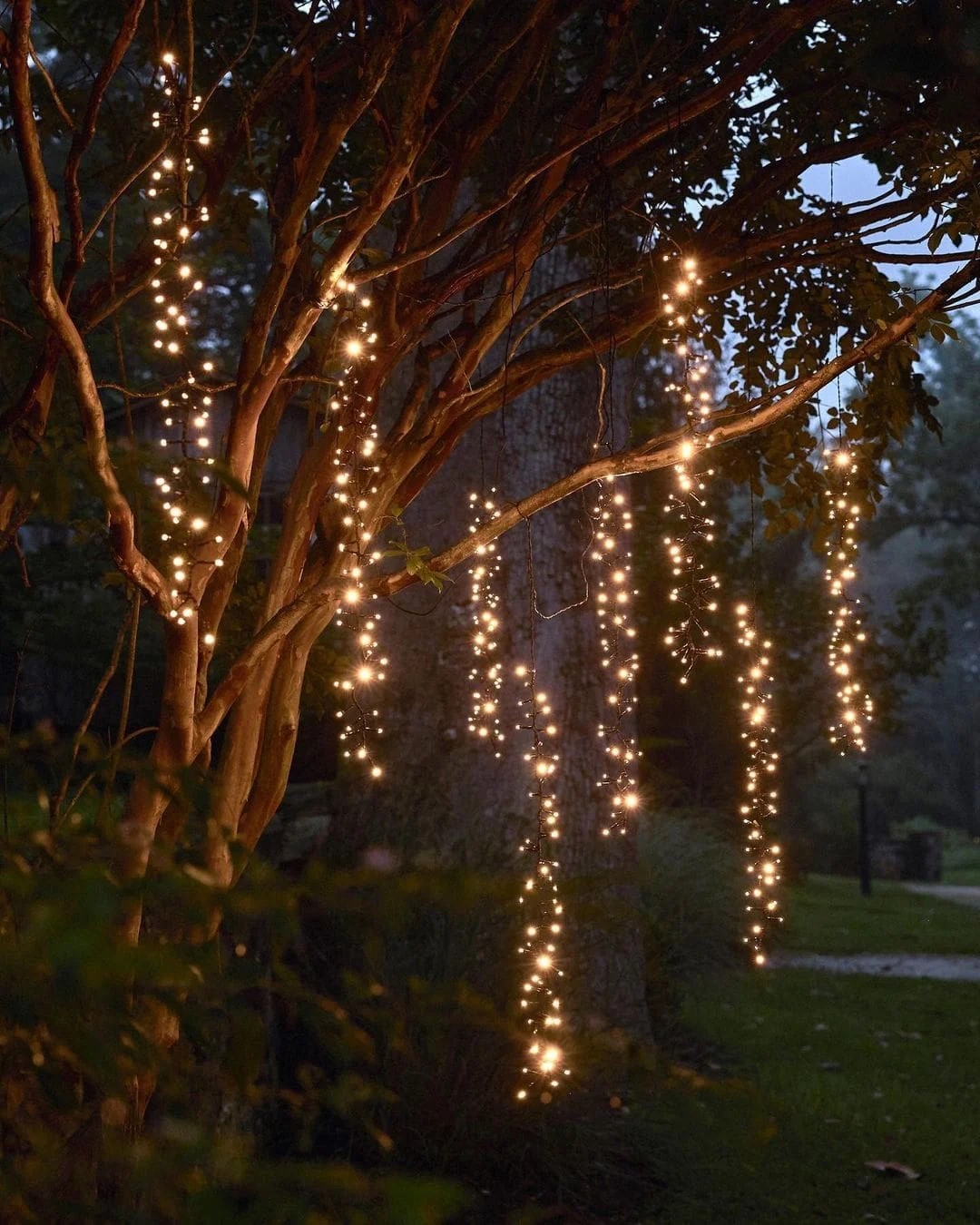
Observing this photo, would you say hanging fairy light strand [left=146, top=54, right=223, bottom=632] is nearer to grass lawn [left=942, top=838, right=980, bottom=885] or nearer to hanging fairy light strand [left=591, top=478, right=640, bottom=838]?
hanging fairy light strand [left=591, top=478, right=640, bottom=838]

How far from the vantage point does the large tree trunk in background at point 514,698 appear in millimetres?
6449

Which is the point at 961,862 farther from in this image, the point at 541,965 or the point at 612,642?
the point at 541,965

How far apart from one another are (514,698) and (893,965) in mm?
6331

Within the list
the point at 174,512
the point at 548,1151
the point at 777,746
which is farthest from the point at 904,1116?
the point at 777,746

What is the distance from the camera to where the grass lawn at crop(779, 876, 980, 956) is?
1255 centimetres

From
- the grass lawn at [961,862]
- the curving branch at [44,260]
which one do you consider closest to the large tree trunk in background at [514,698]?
the curving branch at [44,260]

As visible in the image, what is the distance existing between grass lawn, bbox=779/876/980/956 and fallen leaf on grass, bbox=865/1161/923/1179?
647 cm

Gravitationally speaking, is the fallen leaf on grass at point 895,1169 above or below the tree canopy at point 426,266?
below

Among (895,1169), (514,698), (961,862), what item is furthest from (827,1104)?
(961,862)

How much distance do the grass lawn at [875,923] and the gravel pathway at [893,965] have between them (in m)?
0.26

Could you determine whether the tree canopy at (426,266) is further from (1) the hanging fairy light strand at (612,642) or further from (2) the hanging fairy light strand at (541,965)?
(1) the hanging fairy light strand at (612,642)

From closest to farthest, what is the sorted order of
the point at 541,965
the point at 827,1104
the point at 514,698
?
1. the point at 541,965
2. the point at 827,1104
3. the point at 514,698

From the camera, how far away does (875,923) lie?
1462 cm

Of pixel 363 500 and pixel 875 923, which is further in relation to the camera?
pixel 875 923
